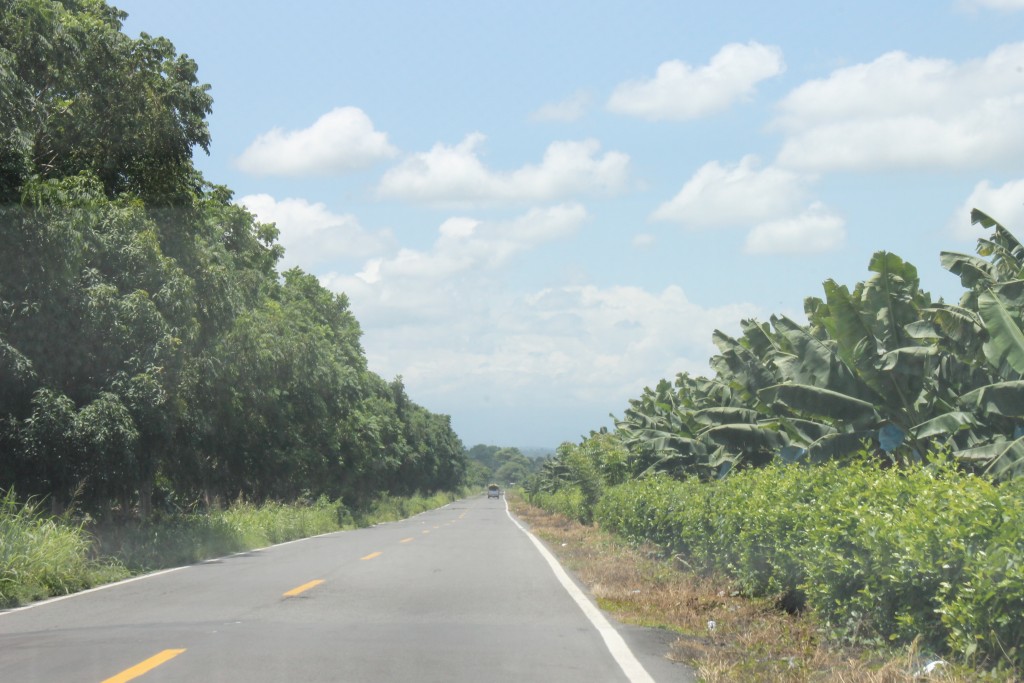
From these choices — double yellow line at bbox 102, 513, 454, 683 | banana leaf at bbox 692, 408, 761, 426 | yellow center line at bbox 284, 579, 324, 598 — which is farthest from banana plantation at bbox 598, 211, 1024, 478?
double yellow line at bbox 102, 513, 454, 683

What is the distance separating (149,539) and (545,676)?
14306mm

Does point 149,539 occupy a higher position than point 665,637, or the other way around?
point 149,539

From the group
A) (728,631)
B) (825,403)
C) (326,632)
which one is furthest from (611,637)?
(825,403)

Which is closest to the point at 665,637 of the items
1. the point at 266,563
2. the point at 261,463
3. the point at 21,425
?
the point at 266,563

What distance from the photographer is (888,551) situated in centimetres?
795

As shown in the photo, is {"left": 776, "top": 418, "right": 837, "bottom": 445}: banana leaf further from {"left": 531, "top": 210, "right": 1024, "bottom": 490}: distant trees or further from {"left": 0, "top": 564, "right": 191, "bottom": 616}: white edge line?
{"left": 0, "top": 564, "right": 191, "bottom": 616}: white edge line

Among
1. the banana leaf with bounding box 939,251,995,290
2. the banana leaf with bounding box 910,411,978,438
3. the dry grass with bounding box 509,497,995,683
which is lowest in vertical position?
the dry grass with bounding box 509,497,995,683

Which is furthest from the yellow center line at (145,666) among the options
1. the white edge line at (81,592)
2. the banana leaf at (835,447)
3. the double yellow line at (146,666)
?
the banana leaf at (835,447)

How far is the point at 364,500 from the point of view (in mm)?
63594

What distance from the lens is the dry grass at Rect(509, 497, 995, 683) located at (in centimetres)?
759

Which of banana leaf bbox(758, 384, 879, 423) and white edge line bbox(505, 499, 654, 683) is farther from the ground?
banana leaf bbox(758, 384, 879, 423)

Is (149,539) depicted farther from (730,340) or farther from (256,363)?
(730,340)

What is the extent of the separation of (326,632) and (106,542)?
10.8 m

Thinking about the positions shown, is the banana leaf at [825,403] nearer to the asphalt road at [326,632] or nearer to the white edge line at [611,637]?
the white edge line at [611,637]
